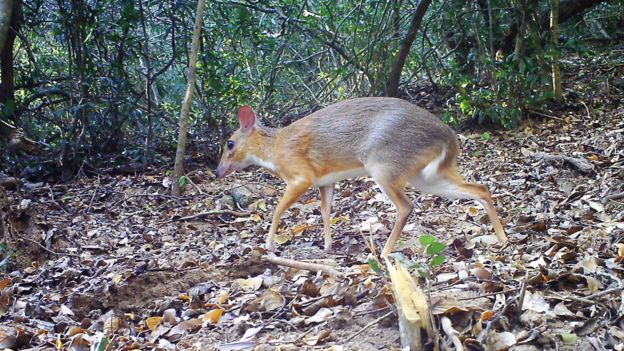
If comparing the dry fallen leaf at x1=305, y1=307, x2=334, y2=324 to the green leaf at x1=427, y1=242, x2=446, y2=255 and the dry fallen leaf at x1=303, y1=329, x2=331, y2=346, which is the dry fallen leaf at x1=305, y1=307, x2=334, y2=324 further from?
the green leaf at x1=427, y1=242, x2=446, y2=255

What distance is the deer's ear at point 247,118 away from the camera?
5.68 meters

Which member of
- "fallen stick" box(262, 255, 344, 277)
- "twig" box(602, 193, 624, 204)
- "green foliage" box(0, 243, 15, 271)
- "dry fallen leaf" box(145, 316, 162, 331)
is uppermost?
"green foliage" box(0, 243, 15, 271)

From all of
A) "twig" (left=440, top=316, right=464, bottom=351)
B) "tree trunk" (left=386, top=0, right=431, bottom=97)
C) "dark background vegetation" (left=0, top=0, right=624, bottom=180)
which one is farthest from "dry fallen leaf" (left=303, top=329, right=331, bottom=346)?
"tree trunk" (left=386, top=0, right=431, bottom=97)

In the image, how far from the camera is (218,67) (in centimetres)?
809

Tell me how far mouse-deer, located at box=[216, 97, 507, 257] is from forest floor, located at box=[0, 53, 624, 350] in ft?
1.15

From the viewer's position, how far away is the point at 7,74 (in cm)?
813

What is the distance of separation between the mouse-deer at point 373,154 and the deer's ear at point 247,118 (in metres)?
0.13

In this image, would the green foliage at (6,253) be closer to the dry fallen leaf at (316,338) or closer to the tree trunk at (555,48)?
the dry fallen leaf at (316,338)

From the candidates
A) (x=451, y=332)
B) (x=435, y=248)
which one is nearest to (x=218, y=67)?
(x=435, y=248)

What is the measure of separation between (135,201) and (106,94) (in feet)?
6.02

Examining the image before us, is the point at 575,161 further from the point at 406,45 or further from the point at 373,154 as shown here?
the point at 406,45

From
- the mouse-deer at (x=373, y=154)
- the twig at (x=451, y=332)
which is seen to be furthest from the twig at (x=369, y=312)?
the mouse-deer at (x=373, y=154)

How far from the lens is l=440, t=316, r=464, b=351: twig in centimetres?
272

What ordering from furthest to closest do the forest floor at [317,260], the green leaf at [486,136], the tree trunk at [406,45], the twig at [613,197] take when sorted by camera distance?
the tree trunk at [406,45]
the green leaf at [486,136]
the twig at [613,197]
the forest floor at [317,260]
